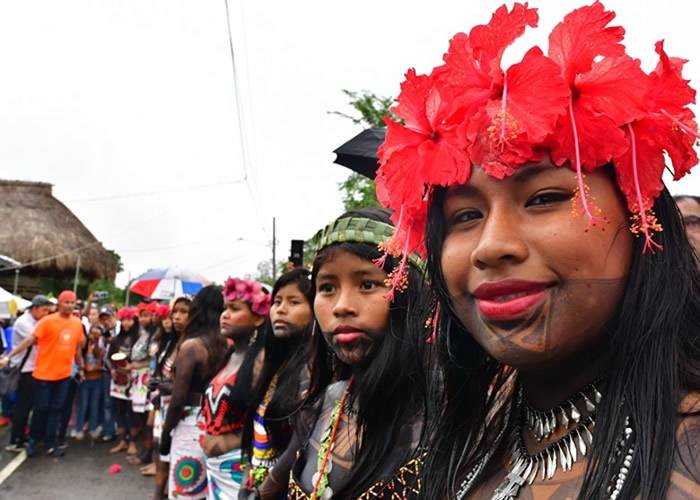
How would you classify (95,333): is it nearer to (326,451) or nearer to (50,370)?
(50,370)

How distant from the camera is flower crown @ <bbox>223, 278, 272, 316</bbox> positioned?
397cm

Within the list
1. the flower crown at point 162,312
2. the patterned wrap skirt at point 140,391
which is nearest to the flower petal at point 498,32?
the flower crown at point 162,312

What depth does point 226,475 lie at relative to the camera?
346 cm

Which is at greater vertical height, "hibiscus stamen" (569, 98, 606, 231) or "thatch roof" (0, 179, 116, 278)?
"thatch roof" (0, 179, 116, 278)

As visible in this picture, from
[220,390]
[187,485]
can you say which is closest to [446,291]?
[220,390]

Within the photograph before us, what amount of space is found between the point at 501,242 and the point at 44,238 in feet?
85.0

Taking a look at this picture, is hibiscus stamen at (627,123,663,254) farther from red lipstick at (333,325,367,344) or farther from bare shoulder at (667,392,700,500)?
red lipstick at (333,325,367,344)

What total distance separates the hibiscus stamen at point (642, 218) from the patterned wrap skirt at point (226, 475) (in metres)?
3.04

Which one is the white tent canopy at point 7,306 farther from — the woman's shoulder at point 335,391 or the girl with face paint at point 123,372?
the woman's shoulder at point 335,391

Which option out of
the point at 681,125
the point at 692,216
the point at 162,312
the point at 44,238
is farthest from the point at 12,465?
the point at 44,238

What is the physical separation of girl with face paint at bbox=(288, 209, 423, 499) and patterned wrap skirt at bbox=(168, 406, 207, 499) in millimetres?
2516

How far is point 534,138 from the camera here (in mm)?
916

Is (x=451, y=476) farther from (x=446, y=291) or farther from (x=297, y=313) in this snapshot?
(x=297, y=313)

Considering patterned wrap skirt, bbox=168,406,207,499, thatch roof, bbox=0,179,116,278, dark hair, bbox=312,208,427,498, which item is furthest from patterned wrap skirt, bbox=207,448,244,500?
thatch roof, bbox=0,179,116,278
